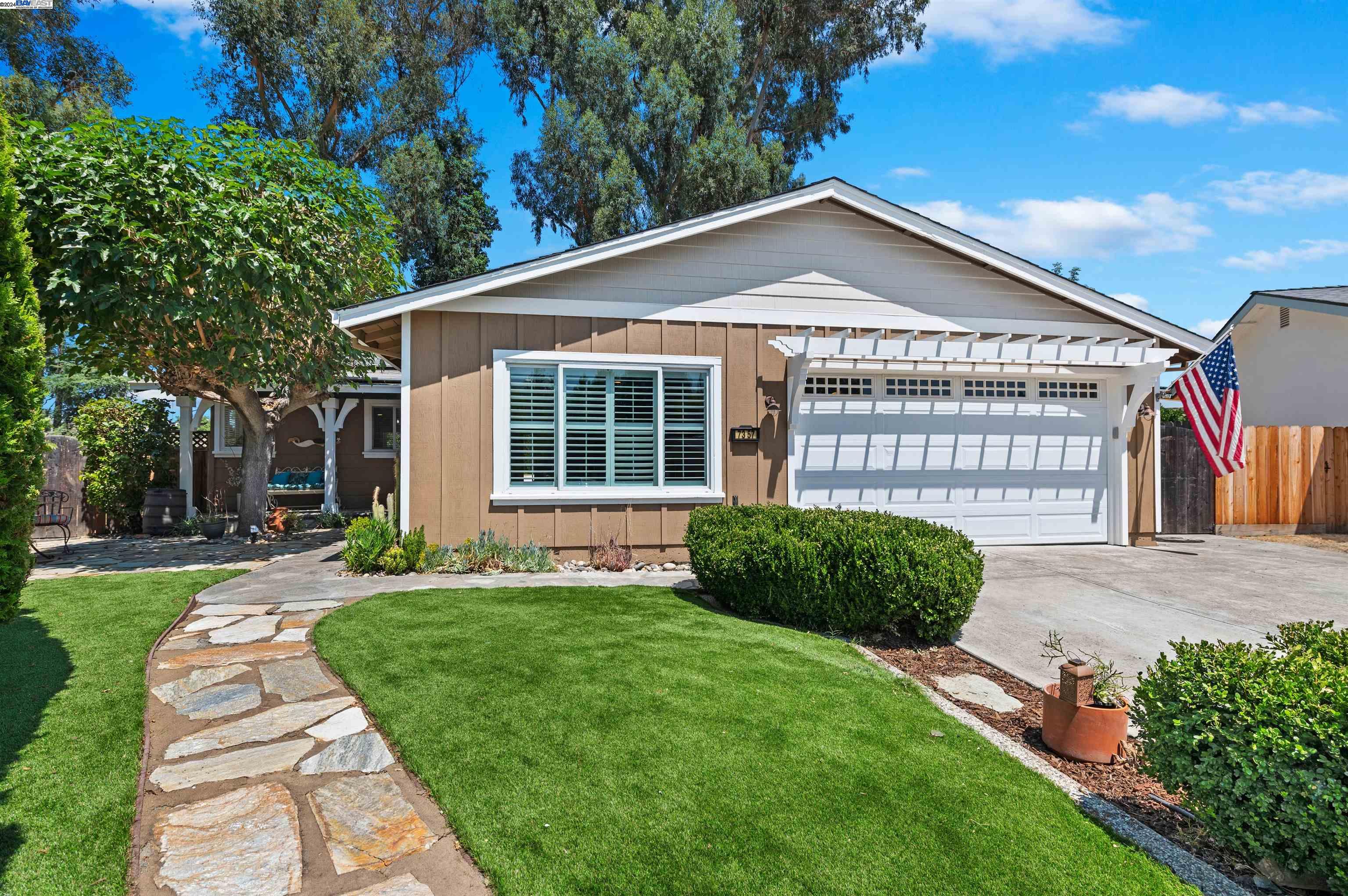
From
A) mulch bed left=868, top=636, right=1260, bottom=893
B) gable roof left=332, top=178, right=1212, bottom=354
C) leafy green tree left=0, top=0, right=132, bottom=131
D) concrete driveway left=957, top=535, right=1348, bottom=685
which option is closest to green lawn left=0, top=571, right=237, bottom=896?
gable roof left=332, top=178, right=1212, bottom=354

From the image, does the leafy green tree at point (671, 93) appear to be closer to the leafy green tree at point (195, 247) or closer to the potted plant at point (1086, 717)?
the leafy green tree at point (195, 247)

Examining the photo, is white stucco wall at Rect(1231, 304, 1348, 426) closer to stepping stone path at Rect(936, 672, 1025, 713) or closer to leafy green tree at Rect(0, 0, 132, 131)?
stepping stone path at Rect(936, 672, 1025, 713)

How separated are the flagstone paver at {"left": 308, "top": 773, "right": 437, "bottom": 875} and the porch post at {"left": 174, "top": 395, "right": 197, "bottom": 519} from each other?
445 inches

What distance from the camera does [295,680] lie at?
13.6 ft

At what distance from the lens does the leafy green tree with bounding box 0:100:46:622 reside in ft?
10.6

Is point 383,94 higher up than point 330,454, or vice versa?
point 383,94

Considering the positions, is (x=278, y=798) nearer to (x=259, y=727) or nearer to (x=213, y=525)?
(x=259, y=727)

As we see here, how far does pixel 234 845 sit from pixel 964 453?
8.63 meters

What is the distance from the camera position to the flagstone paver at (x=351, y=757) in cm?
310

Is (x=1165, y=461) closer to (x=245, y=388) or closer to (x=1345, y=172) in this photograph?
(x=1345, y=172)

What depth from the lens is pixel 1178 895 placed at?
2.44 metres

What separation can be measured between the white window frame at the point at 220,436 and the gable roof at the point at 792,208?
6558 millimetres

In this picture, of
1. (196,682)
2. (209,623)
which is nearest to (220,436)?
(209,623)

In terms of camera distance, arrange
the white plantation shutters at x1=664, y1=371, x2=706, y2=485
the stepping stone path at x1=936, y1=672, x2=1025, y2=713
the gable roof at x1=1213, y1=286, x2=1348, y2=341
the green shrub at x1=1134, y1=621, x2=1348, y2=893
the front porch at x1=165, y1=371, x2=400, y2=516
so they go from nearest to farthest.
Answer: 1. the green shrub at x1=1134, y1=621, x2=1348, y2=893
2. the stepping stone path at x1=936, y1=672, x2=1025, y2=713
3. the white plantation shutters at x1=664, y1=371, x2=706, y2=485
4. the gable roof at x1=1213, y1=286, x2=1348, y2=341
5. the front porch at x1=165, y1=371, x2=400, y2=516
